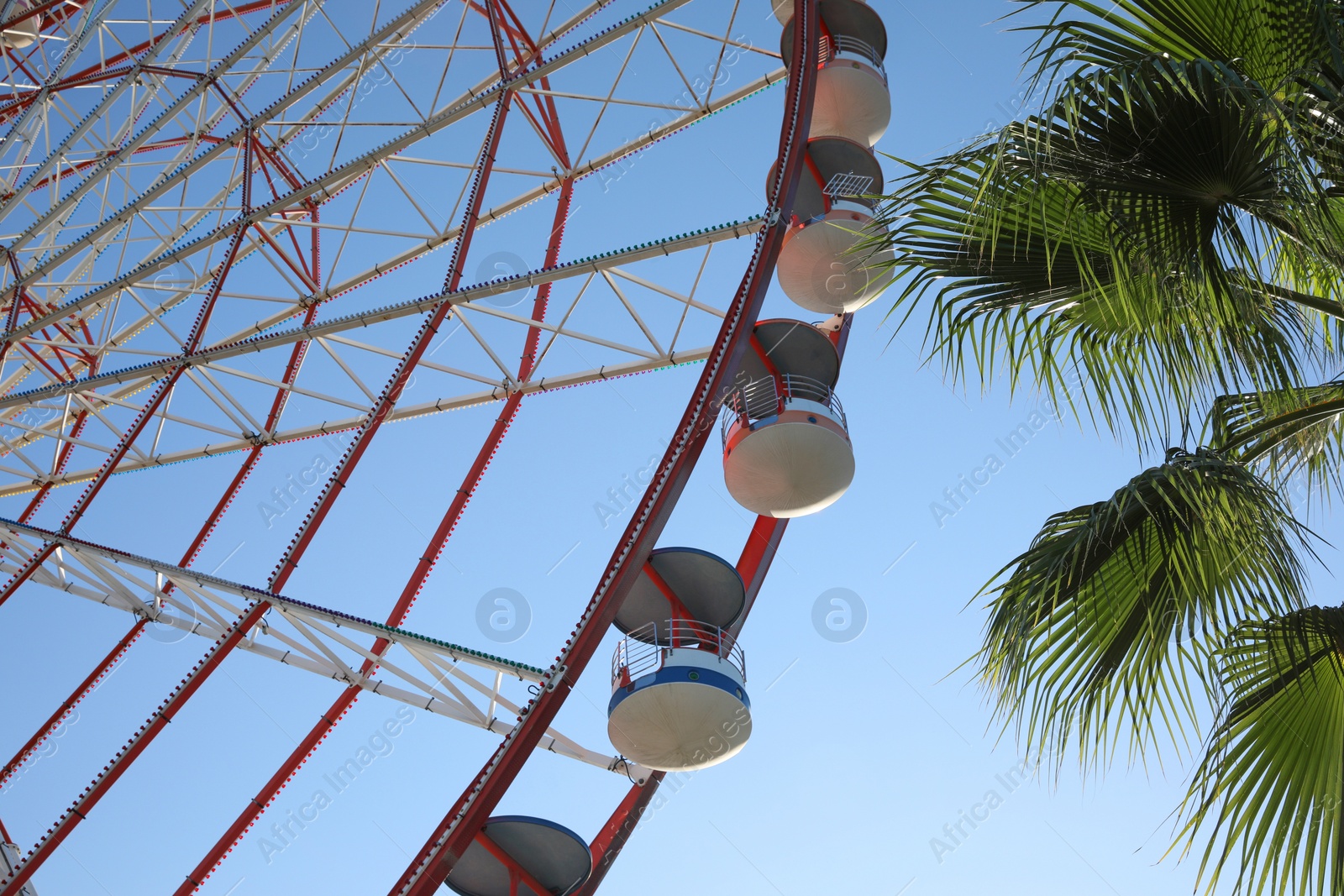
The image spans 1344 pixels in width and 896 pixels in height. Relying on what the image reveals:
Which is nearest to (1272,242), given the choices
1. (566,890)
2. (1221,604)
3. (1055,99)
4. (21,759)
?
(1055,99)

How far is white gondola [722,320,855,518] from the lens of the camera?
928 centimetres

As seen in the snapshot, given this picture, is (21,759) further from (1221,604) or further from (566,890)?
Answer: (1221,604)

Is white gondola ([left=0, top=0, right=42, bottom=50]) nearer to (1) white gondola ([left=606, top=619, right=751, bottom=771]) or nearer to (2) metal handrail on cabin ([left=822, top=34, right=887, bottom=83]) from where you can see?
(2) metal handrail on cabin ([left=822, top=34, right=887, bottom=83])

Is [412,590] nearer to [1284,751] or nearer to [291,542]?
[291,542]

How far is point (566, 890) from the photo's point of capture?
8211 mm

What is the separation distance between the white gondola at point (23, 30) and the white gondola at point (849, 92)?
1309cm

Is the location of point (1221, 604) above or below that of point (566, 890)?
above

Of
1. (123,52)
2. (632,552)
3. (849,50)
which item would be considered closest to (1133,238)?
(632,552)

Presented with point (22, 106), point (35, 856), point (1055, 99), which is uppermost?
point (22, 106)

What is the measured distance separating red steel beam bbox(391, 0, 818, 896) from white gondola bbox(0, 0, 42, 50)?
48.5 ft

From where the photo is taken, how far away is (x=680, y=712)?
25.6ft

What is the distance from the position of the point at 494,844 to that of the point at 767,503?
3250 millimetres

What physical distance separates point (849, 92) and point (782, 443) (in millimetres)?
4884

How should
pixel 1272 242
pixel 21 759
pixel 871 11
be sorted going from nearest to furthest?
pixel 1272 242 < pixel 21 759 < pixel 871 11
